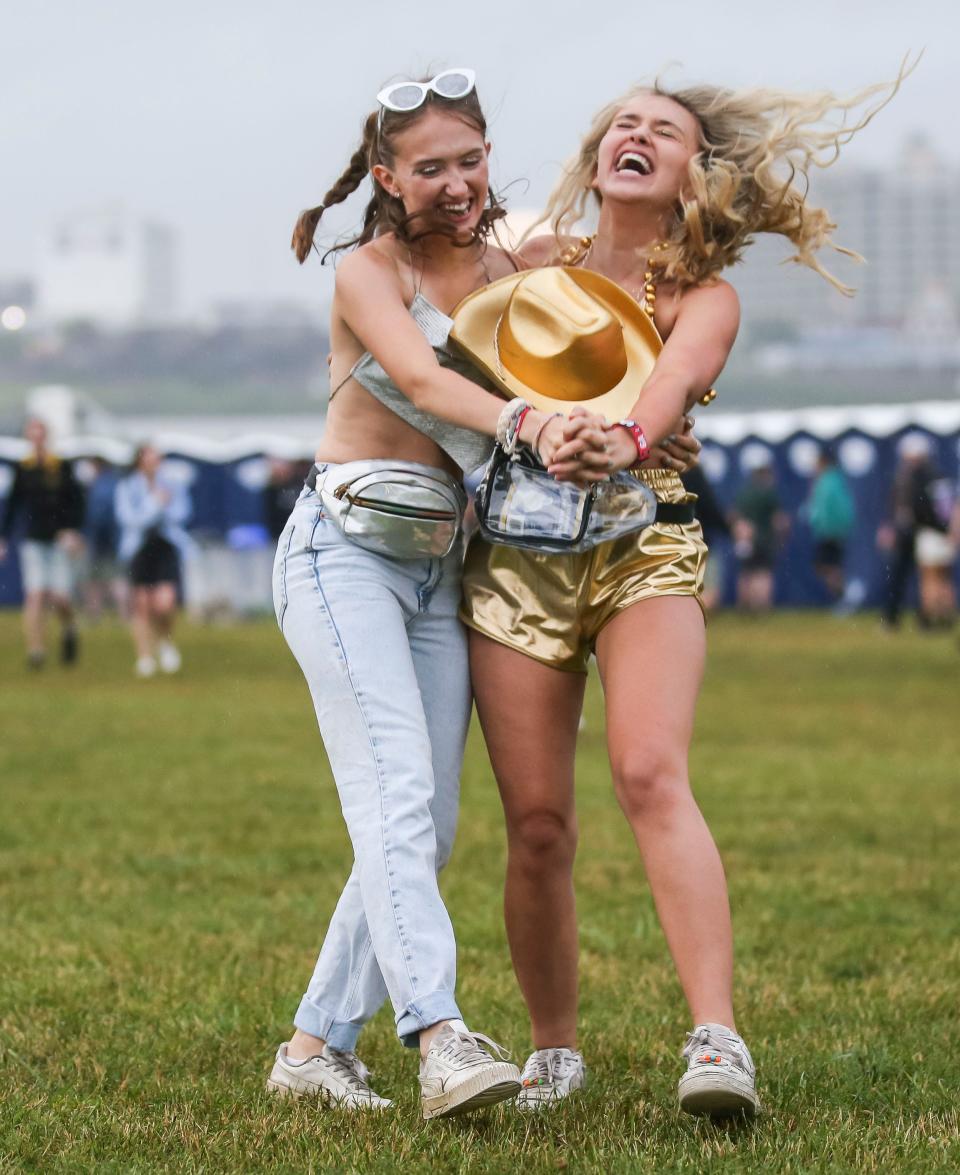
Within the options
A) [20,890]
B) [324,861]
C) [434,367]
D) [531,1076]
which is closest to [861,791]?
[324,861]

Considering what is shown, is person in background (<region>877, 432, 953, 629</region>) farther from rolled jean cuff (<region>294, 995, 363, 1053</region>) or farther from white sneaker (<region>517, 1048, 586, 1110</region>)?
rolled jean cuff (<region>294, 995, 363, 1053</region>)

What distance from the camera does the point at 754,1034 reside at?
4.72 m

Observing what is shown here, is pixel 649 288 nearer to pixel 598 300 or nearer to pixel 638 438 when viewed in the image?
pixel 598 300

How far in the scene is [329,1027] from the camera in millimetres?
4070

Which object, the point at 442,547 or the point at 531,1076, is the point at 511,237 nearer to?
the point at 442,547

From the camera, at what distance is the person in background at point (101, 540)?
25.9 metres

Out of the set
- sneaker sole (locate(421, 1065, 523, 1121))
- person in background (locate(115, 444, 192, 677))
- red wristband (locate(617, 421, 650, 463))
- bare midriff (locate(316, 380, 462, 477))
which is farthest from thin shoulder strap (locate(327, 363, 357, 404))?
person in background (locate(115, 444, 192, 677))

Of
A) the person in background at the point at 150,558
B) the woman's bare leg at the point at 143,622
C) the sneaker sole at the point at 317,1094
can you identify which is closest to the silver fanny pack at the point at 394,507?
the sneaker sole at the point at 317,1094

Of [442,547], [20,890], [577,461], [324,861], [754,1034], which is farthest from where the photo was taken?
[324,861]

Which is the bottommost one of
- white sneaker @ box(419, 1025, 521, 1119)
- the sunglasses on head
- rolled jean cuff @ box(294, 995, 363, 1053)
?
rolled jean cuff @ box(294, 995, 363, 1053)

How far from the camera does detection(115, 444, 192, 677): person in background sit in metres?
16.5

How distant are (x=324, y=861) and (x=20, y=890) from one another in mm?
1256

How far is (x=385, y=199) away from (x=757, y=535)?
66.9ft

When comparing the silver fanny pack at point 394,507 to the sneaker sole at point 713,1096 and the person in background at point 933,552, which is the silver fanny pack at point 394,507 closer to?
the sneaker sole at point 713,1096
